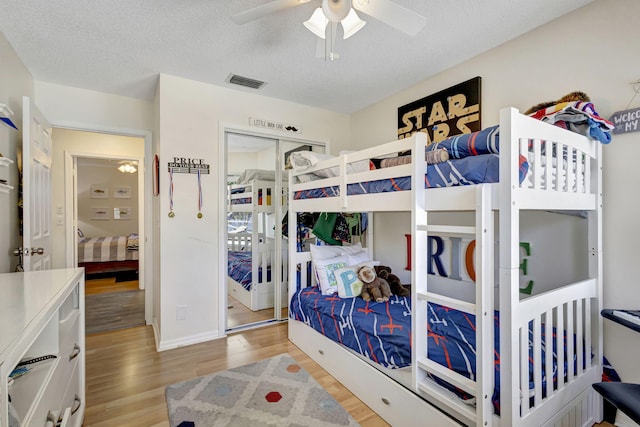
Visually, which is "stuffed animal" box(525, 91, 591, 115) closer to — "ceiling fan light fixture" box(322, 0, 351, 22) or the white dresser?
"ceiling fan light fixture" box(322, 0, 351, 22)

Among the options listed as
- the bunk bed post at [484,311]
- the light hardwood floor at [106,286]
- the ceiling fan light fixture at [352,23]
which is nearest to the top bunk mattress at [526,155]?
the bunk bed post at [484,311]

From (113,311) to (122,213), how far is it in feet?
13.2

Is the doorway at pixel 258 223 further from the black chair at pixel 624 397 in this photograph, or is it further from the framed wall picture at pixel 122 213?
the framed wall picture at pixel 122 213

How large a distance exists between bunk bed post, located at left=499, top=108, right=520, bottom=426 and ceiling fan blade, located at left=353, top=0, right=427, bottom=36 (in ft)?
2.14

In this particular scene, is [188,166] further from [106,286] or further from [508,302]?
[106,286]

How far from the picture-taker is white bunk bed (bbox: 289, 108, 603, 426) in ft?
3.95

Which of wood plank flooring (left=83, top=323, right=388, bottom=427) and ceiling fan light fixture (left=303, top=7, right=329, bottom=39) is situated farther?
wood plank flooring (left=83, top=323, right=388, bottom=427)

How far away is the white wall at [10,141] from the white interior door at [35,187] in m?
0.11

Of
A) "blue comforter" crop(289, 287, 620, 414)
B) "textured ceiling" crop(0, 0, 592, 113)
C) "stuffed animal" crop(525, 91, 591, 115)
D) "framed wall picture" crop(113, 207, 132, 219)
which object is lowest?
"blue comforter" crop(289, 287, 620, 414)

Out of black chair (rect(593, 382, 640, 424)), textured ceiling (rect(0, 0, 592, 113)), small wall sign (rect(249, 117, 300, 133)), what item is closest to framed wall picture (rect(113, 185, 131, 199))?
textured ceiling (rect(0, 0, 592, 113))

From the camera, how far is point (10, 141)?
2.10 m

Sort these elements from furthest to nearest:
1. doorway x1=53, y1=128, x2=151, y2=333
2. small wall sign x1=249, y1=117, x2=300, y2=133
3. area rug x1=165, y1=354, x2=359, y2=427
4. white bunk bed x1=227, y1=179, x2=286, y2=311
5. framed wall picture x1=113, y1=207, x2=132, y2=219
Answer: framed wall picture x1=113, y1=207, x2=132, y2=219 < doorway x1=53, y1=128, x2=151, y2=333 < white bunk bed x1=227, y1=179, x2=286, y2=311 < small wall sign x1=249, y1=117, x2=300, y2=133 < area rug x1=165, y1=354, x2=359, y2=427

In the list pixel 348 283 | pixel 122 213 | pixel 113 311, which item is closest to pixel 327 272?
pixel 348 283

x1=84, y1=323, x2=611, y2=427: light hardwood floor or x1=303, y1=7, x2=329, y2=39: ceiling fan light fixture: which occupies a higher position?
x1=303, y1=7, x2=329, y2=39: ceiling fan light fixture
